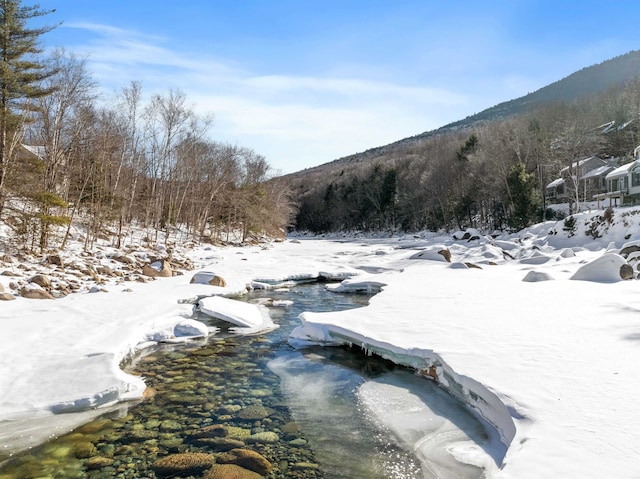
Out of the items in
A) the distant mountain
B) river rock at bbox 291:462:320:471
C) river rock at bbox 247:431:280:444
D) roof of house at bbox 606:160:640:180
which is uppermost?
the distant mountain

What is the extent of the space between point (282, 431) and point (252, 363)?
9.09ft

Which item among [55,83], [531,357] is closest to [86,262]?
[55,83]

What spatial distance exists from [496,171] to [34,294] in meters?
40.5

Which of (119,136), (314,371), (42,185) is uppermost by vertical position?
(119,136)

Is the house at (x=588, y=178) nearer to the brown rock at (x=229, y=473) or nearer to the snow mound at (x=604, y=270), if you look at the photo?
the snow mound at (x=604, y=270)

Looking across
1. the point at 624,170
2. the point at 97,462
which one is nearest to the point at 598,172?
the point at 624,170

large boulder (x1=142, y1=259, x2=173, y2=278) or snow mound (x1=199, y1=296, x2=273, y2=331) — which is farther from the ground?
large boulder (x1=142, y1=259, x2=173, y2=278)

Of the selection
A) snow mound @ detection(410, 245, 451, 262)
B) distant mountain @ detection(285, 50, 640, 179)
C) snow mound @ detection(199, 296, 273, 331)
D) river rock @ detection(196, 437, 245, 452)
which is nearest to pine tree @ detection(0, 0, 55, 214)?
snow mound @ detection(199, 296, 273, 331)

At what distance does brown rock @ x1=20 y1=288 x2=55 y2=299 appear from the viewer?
1130cm

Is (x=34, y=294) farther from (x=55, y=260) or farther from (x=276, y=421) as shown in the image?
(x=276, y=421)

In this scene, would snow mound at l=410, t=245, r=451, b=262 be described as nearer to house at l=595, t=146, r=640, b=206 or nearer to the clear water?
the clear water

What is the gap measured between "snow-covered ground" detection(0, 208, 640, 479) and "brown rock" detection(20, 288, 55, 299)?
55 centimetres

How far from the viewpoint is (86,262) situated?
16422 mm

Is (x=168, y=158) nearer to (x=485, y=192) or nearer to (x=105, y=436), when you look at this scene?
(x=105, y=436)
